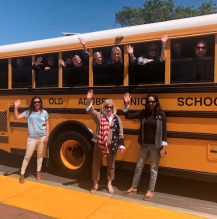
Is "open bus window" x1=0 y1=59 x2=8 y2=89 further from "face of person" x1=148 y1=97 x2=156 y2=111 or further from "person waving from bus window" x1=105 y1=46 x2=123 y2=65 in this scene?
"face of person" x1=148 y1=97 x2=156 y2=111

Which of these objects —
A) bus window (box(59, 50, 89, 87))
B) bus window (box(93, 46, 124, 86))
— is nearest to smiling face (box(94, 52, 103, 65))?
bus window (box(93, 46, 124, 86))

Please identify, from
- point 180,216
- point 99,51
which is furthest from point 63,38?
point 180,216

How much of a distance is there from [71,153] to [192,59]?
104 inches

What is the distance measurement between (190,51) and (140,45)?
0.74 metres

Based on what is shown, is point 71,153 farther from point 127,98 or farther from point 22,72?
point 22,72

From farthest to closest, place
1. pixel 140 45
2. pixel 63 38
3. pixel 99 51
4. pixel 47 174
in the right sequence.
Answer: pixel 47 174 < pixel 63 38 < pixel 99 51 < pixel 140 45

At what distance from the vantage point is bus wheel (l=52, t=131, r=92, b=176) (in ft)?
13.7

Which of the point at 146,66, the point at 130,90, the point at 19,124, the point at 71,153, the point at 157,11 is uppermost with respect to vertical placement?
the point at 157,11

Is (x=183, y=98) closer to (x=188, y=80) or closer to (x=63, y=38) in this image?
(x=188, y=80)

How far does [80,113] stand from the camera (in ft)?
13.6

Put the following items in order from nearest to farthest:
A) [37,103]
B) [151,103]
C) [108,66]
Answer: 1. [151,103]
2. [108,66]
3. [37,103]

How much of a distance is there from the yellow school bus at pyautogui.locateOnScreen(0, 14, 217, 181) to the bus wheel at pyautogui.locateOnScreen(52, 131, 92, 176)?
0.06ft

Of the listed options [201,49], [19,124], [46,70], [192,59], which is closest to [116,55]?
[192,59]

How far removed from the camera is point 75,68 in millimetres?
4164
